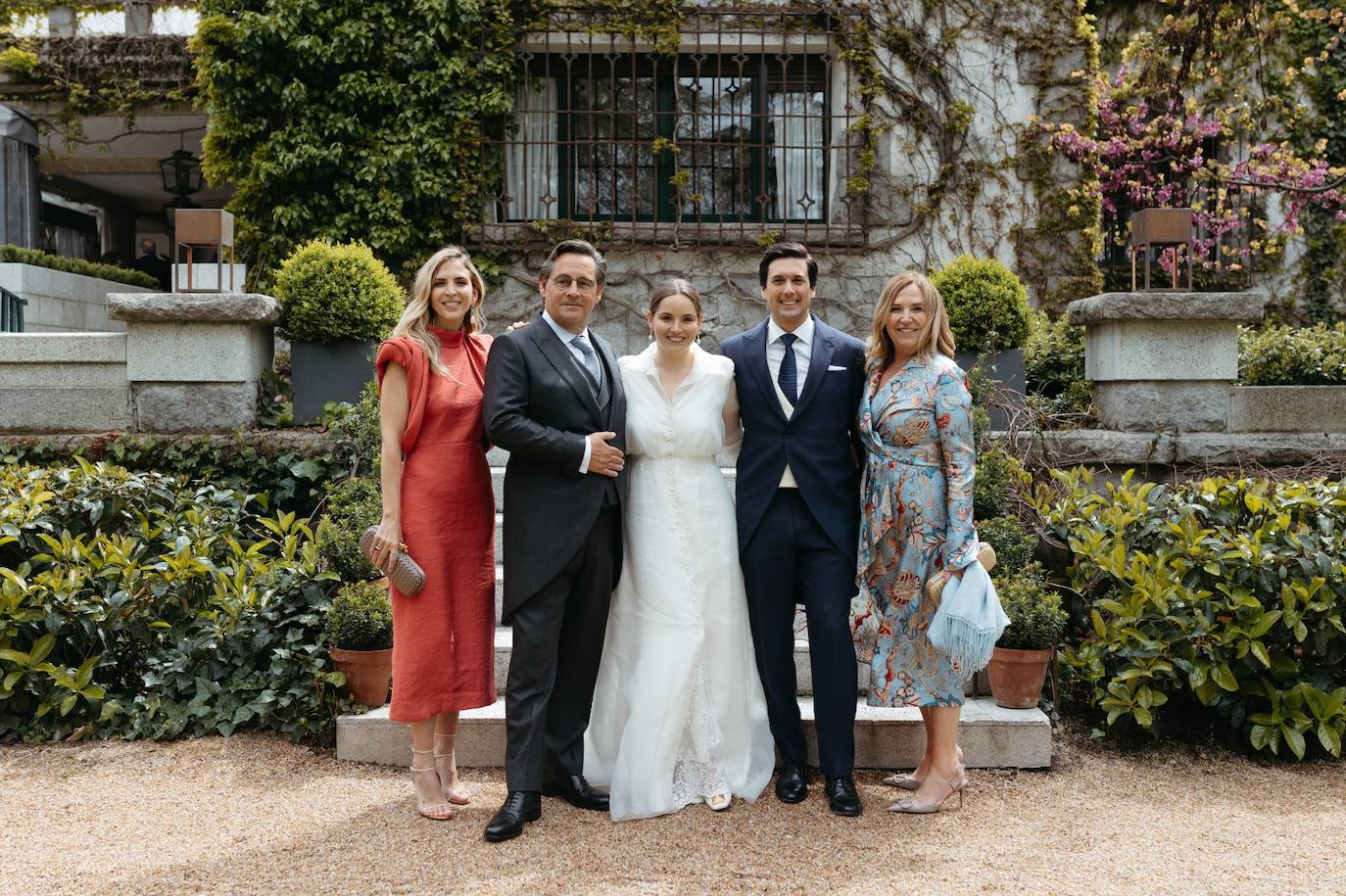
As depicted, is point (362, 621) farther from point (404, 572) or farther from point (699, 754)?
point (699, 754)

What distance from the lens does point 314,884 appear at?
9.48ft

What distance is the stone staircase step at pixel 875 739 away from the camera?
12.6 ft

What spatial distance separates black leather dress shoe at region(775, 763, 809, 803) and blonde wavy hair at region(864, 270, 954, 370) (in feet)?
4.86

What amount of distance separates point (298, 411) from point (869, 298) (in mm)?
4792

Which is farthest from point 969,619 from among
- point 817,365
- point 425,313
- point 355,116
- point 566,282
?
point 355,116

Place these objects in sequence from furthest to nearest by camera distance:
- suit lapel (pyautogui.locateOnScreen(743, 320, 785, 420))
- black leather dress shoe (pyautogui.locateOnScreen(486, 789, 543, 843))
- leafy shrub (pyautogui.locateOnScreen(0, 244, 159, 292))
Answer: leafy shrub (pyautogui.locateOnScreen(0, 244, 159, 292)), suit lapel (pyautogui.locateOnScreen(743, 320, 785, 420)), black leather dress shoe (pyautogui.locateOnScreen(486, 789, 543, 843))

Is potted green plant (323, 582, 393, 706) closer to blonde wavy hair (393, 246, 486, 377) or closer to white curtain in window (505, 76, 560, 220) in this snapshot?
blonde wavy hair (393, 246, 486, 377)

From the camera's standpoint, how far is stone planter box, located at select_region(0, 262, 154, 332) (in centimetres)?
906

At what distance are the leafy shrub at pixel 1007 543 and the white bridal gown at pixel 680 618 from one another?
134 cm

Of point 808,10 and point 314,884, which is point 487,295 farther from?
point 314,884

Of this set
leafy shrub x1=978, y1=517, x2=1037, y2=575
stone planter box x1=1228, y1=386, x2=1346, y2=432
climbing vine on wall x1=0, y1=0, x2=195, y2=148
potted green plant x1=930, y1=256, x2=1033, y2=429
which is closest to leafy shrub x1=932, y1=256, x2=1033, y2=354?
potted green plant x1=930, y1=256, x2=1033, y2=429

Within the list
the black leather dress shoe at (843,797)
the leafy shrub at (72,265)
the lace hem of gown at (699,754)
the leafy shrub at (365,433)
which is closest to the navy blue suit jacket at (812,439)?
the lace hem of gown at (699,754)

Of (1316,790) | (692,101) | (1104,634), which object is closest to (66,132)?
(692,101)

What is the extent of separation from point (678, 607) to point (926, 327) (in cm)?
131
